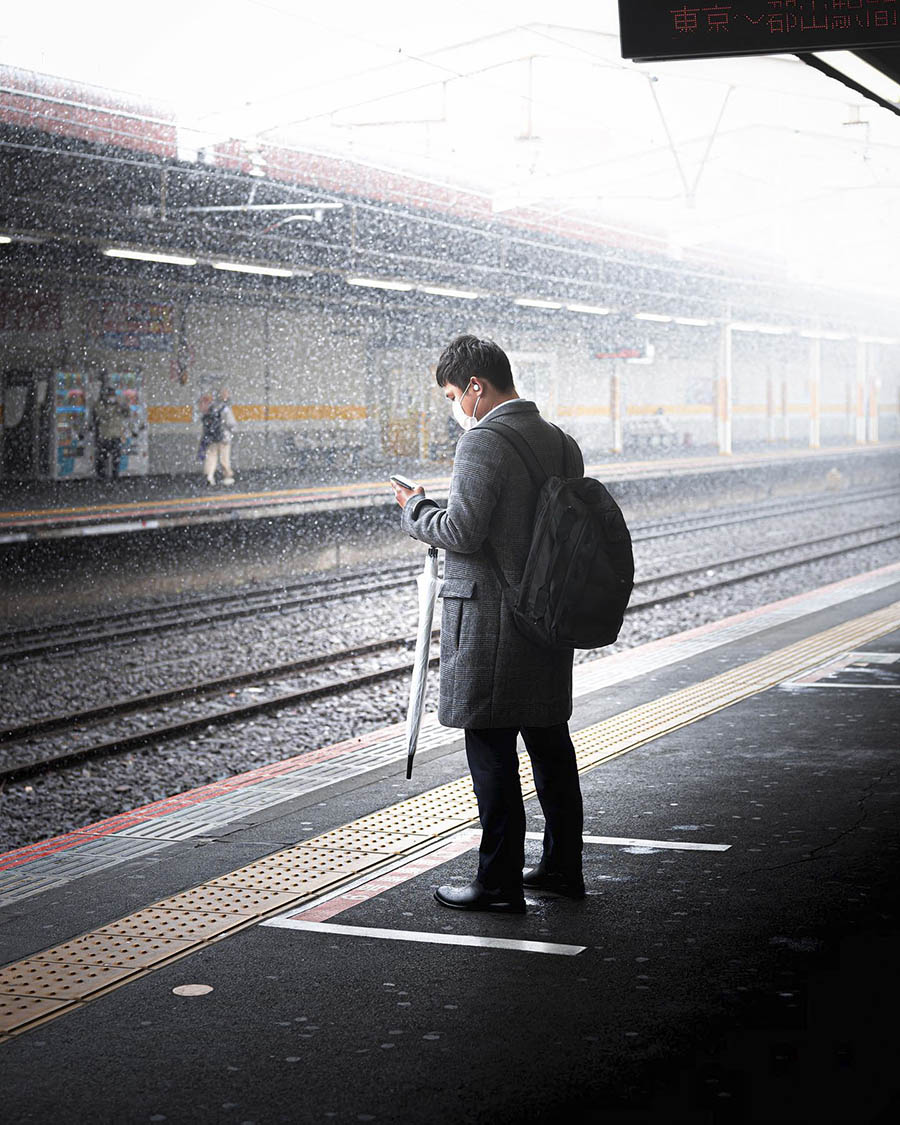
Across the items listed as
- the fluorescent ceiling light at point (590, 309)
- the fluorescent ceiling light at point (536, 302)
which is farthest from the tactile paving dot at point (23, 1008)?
the fluorescent ceiling light at point (590, 309)

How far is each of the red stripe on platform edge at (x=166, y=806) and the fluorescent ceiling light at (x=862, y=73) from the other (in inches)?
154

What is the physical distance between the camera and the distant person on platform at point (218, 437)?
79.0ft

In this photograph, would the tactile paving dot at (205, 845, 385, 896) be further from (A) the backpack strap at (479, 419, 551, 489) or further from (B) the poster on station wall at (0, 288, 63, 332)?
(B) the poster on station wall at (0, 288, 63, 332)

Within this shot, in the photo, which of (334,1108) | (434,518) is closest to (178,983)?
(334,1108)

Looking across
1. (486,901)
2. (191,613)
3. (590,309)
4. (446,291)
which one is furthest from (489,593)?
(590,309)

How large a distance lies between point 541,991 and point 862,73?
5.16 metres

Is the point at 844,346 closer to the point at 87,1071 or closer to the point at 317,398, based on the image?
the point at 317,398

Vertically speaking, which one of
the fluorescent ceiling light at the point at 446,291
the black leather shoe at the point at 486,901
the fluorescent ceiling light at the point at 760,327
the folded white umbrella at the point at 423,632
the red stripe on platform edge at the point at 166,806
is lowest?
the red stripe on platform edge at the point at 166,806

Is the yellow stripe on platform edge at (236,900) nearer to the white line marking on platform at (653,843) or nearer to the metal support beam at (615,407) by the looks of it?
→ the white line marking on platform at (653,843)

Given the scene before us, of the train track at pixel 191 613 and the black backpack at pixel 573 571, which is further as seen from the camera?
the train track at pixel 191 613

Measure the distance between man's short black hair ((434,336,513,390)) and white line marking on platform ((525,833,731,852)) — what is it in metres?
1.63

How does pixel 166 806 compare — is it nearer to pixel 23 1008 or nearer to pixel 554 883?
pixel 554 883

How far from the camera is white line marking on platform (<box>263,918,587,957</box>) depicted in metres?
3.55

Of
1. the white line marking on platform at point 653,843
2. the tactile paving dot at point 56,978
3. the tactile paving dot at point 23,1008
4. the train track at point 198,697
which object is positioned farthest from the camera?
the train track at point 198,697
